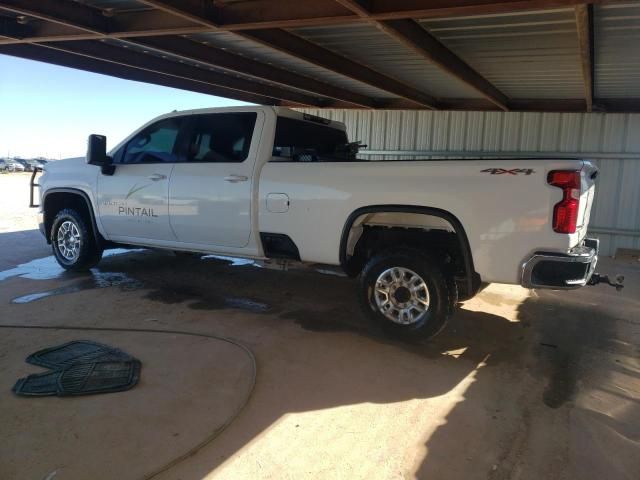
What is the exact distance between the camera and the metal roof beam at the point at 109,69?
24.6 ft

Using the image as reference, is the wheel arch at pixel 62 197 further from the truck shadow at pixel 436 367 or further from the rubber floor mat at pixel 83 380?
the rubber floor mat at pixel 83 380

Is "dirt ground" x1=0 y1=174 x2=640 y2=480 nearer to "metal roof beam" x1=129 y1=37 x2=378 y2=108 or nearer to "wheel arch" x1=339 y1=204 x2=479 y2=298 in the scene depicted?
"wheel arch" x1=339 y1=204 x2=479 y2=298

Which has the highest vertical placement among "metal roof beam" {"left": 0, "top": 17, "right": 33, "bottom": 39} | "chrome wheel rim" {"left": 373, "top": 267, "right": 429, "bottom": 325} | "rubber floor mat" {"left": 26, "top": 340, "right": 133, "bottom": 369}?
"metal roof beam" {"left": 0, "top": 17, "right": 33, "bottom": 39}

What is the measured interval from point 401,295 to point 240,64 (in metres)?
5.22

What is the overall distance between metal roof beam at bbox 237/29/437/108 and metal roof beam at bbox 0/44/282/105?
327 centimetres

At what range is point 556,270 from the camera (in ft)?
12.7

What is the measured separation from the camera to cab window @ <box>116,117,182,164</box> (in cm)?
592

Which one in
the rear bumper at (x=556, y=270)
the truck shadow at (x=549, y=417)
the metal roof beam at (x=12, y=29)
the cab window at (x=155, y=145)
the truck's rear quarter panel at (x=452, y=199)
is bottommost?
the truck shadow at (x=549, y=417)

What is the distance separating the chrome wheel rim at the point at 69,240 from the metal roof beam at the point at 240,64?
→ 2.60 m

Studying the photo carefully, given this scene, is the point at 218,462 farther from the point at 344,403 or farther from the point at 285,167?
the point at 285,167

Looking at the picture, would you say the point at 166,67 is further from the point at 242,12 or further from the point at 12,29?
the point at 242,12

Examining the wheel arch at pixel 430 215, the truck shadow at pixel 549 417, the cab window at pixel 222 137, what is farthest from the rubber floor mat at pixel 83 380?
the cab window at pixel 222 137

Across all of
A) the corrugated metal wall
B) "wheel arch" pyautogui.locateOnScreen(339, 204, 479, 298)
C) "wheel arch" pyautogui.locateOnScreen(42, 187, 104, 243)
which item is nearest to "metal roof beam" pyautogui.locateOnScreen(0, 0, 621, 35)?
"wheel arch" pyautogui.locateOnScreen(339, 204, 479, 298)

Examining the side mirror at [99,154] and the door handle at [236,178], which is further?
the side mirror at [99,154]
